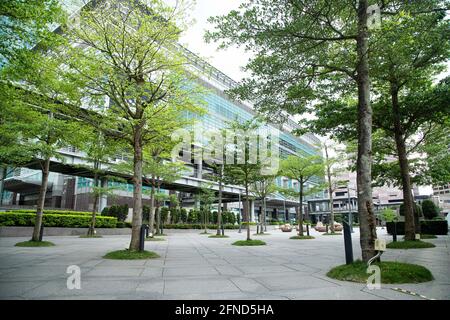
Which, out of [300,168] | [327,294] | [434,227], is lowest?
[327,294]

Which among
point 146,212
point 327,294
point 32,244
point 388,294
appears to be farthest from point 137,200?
point 146,212

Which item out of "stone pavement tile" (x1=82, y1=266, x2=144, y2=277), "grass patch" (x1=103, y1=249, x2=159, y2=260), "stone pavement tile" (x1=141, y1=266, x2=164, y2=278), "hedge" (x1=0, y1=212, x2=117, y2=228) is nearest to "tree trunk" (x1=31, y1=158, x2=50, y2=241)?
"grass patch" (x1=103, y1=249, x2=159, y2=260)

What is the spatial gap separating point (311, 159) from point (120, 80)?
1871 cm

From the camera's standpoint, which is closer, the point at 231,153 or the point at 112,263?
the point at 112,263

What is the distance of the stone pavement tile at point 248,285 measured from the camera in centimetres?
511

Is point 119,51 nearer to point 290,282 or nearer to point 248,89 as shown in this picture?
point 248,89

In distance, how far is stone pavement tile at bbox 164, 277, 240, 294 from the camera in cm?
508

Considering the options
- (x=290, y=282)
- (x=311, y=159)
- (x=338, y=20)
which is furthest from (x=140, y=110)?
(x=311, y=159)

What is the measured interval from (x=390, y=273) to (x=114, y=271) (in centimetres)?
630

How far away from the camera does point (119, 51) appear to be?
10047 mm

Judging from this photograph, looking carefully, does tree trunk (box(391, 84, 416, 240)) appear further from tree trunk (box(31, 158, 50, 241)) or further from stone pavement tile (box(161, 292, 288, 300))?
tree trunk (box(31, 158, 50, 241))

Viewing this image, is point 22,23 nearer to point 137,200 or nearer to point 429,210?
point 137,200

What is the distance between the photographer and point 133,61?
35.7 feet

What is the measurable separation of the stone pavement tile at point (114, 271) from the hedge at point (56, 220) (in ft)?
60.1
